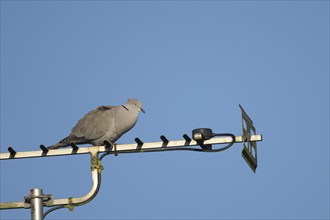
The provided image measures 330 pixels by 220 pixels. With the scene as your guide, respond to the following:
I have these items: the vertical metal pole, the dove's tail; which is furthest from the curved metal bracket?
the dove's tail

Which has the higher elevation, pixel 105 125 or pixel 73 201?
pixel 105 125

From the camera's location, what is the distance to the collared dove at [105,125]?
10961mm

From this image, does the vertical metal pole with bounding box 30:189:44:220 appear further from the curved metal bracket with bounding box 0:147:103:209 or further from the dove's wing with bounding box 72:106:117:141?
the dove's wing with bounding box 72:106:117:141

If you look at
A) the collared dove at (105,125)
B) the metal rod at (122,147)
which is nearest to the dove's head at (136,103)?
the collared dove at (105,125)

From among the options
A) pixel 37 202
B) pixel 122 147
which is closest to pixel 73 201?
pixel 37 202

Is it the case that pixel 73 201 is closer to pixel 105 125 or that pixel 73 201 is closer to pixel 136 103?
pixel 105 125

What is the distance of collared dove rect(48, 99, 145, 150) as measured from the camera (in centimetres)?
1096

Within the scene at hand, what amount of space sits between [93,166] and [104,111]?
179 inches

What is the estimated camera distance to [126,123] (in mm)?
10945

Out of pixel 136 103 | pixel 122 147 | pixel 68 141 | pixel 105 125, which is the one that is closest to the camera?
pixel 122 147

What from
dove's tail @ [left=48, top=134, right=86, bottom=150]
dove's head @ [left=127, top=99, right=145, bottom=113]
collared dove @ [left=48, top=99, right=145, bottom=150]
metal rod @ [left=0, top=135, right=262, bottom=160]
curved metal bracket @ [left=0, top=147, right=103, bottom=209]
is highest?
dove's head @ [left=127, top=99, right=145, bottom=113]

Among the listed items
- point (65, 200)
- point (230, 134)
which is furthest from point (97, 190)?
point (230, 134)

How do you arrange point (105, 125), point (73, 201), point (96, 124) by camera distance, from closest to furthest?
point (73, 201) < point (105, 125) < point (96, 124)

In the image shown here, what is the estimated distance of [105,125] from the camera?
11.0 m
